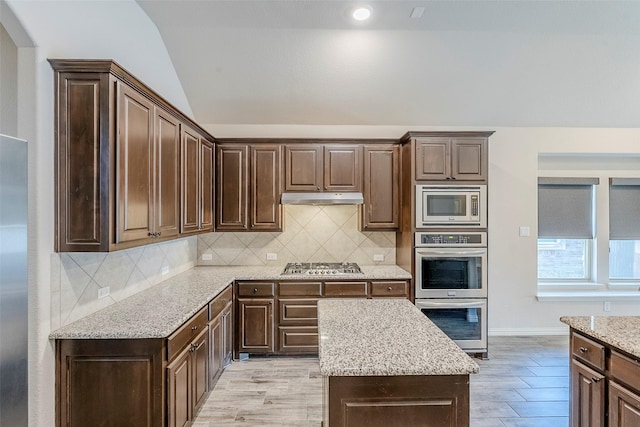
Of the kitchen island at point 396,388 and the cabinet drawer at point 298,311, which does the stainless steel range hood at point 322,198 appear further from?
the kitchen island at point 396,388

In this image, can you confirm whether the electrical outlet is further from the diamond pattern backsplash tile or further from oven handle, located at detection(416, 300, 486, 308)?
oven handle, located at detection(416, 300, 486, 308)

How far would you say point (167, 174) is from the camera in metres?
2.62

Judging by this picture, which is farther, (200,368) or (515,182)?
(515,182)

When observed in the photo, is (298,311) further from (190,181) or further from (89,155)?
(89,155)

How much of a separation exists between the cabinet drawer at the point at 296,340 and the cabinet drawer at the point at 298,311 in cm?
8

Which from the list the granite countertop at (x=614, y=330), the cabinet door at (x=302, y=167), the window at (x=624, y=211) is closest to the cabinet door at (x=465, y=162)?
the cabinet door at (x=302, y=167)

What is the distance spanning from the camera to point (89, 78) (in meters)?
1.92

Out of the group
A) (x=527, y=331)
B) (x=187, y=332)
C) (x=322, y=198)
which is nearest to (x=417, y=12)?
(x=322, y=198)

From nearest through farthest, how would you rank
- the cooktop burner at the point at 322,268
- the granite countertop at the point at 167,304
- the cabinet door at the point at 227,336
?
the granite countertop at the point at 167,304 → the cabinet door at the point at 227,336 → the cooktop burner at the point at 322,268

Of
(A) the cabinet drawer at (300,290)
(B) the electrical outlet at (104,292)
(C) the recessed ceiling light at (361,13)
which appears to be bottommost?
(A) the cabinet drawer at (300,290)

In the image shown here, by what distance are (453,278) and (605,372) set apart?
1.76 meters

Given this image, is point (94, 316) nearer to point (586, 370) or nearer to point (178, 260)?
point (178, 260)

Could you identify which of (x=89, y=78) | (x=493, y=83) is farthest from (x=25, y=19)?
(x=493, y=83)

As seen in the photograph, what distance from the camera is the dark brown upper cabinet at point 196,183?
299 centimetres
